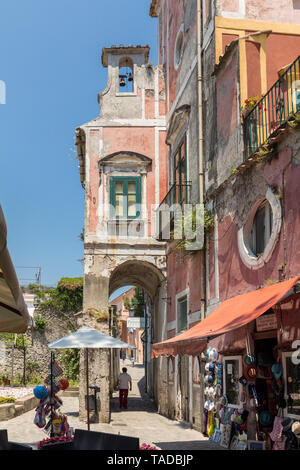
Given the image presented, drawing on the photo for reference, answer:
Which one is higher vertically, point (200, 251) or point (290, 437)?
point (200, 251)

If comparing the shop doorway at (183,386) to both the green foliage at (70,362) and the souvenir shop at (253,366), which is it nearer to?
the souvenir shop at (253,366)

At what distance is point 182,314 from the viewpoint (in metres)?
15.7

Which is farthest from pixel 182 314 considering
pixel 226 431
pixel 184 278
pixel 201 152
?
pixel 226 431

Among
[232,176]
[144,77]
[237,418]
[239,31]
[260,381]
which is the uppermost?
[144,77]

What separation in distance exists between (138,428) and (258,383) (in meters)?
5.86

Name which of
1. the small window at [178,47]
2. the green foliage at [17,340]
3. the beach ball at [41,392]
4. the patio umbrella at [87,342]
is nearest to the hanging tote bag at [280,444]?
the beach ball at [41,392]

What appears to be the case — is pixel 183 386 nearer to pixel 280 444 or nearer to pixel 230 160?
pixel 230 160

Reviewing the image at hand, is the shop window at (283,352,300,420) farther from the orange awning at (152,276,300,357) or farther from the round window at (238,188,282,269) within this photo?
the round window at (238,188,282,269)

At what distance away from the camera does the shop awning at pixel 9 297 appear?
14.9 ft

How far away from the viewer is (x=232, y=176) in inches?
426
